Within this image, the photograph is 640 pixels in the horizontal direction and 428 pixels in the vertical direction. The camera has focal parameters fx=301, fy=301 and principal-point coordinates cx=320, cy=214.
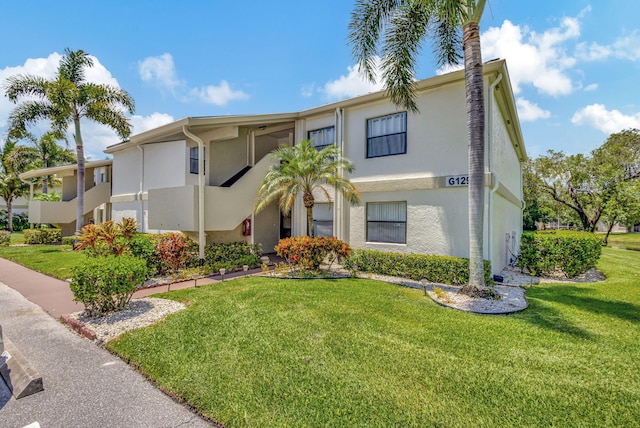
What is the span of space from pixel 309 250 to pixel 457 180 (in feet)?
18.5

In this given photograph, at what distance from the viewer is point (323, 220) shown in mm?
Result: 13648

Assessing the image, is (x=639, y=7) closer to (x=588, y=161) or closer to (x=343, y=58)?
(x=343, y=58)

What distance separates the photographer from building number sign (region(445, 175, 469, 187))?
10.0m

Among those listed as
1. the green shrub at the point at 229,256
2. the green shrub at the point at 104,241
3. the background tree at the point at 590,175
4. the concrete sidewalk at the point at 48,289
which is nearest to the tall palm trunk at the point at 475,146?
the concrete sidewalk at the point at 48,289

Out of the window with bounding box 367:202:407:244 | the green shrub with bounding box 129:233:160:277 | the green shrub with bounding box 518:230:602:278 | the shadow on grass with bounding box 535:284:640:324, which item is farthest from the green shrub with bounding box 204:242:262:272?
the green shrub with bounding box 518:230:602:278

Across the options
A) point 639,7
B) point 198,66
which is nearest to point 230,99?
point 198,66

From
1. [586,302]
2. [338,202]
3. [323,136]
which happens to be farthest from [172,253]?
[586,302]

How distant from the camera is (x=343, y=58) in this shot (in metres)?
11.3

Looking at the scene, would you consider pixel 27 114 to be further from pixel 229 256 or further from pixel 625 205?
pixel 625 205

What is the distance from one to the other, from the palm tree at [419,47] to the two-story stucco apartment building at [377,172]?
1.18m

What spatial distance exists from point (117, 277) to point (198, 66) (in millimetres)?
10717

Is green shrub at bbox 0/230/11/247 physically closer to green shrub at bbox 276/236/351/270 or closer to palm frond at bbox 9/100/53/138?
palm frond at bbox 9/100/53/138

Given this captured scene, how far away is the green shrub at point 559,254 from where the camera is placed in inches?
432

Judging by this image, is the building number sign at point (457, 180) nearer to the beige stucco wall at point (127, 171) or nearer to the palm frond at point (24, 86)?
the beige stucco wall at point (127, 171)
